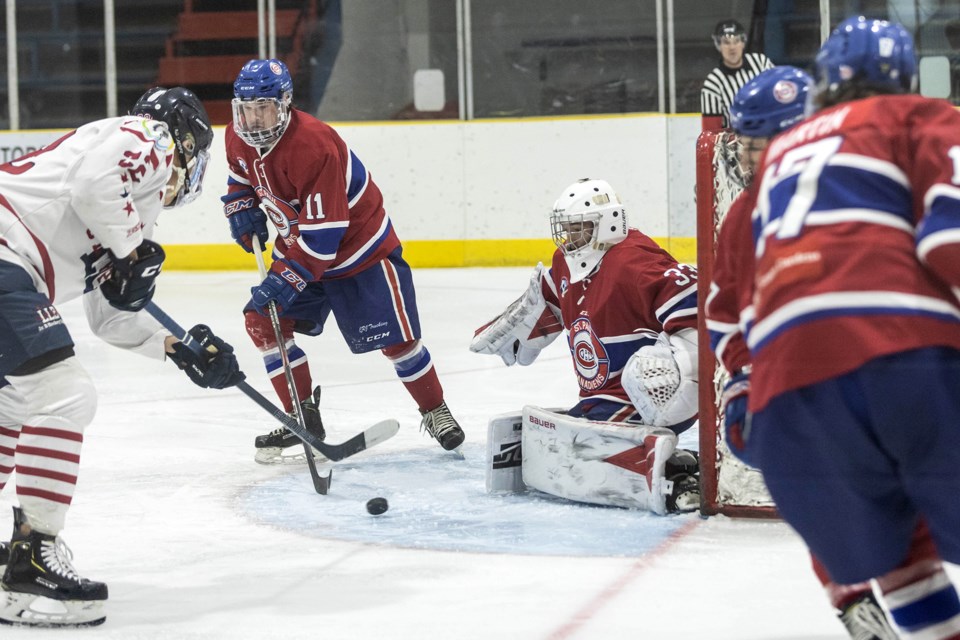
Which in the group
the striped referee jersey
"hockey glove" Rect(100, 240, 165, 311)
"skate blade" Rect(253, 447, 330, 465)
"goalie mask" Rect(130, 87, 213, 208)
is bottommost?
"skate blade" Rect(253, 447, 330, 465)

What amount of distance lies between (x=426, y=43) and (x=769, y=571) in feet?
22.0

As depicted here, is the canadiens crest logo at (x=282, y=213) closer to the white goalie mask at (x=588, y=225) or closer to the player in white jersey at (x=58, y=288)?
the white goalie mask at (x=588, y=225)

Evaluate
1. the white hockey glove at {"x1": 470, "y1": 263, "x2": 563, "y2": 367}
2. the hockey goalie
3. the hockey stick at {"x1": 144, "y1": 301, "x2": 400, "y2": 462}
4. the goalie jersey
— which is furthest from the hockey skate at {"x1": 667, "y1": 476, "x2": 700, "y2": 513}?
the hockey stick at {"x1": 144, "y1": 301, "x2": 400, "y2": 462}

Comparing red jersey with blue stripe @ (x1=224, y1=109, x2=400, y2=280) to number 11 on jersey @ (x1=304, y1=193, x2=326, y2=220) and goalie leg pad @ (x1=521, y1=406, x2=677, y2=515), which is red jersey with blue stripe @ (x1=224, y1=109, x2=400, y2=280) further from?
goalie leg pad @ (x1=521, y1=406, x2=677, y2=515)

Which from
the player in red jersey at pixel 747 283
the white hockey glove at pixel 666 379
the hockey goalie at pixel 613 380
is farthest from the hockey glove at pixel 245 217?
the player in red jersey at pixel 747 283

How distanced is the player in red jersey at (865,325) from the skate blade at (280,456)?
7.44 ft

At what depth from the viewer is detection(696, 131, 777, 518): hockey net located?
2.72 m

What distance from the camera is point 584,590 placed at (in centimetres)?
239

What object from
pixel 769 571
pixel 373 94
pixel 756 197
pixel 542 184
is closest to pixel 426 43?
pixel 373 94

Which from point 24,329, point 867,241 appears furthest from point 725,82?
point 867,241

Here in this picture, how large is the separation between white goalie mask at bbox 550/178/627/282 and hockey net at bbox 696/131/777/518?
339 mm

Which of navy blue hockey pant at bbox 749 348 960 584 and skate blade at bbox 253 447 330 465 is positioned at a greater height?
navy blue hockey pant at bbox 749 348 960 584

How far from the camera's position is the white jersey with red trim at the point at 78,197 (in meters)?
2.32

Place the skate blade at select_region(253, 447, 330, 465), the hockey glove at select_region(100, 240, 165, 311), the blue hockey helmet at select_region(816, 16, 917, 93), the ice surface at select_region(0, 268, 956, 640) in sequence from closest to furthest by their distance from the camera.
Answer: the blue hockey helmet at select_region(816, 16, 917, 93), the ice surface at select_region(0, 268, 956, 640), the hockey glove at select_region(100, 240, 165, 311), the skate blade at select_region(253, 447, 330, 465)
